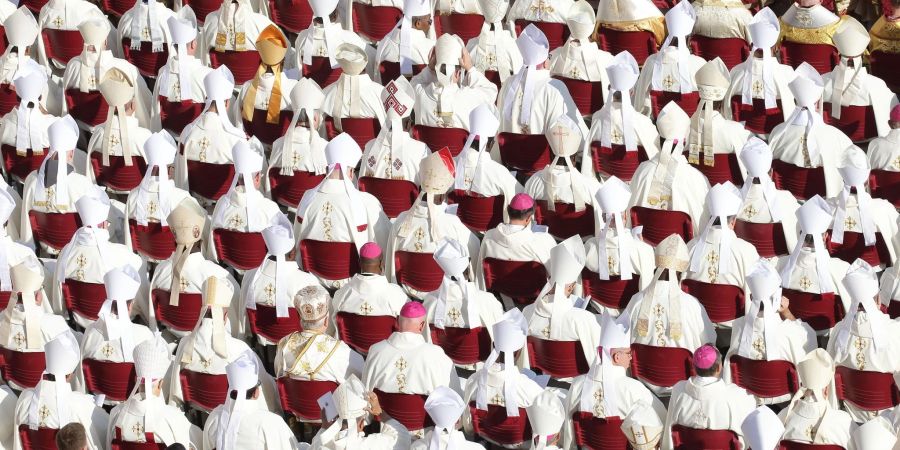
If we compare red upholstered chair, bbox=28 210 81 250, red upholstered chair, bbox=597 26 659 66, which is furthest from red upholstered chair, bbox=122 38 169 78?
red upholstered chair, bbox=597 26 659 66

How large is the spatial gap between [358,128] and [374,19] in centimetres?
130

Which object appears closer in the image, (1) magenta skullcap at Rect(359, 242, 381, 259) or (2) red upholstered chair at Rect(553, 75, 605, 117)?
(1) magenta skullcap at Rect(359, 242, 381, 259)

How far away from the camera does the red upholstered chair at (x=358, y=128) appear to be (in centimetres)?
1692

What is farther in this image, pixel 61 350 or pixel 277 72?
pixel 277 72

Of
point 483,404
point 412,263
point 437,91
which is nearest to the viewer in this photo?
point 483,404

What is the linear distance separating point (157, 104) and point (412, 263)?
2.78 meters

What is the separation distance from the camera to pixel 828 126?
53.0 feet

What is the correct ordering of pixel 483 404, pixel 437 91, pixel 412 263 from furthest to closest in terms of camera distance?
pixel 437 91, pixel 412 263, pixel 483 404

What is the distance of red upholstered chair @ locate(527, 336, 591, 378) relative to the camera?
14797 mm

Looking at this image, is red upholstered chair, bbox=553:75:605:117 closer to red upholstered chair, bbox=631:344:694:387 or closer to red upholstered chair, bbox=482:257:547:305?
red upholstered chair, bbox=482:257:547:305

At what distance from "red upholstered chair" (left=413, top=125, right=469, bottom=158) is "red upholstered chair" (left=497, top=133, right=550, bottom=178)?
0.26m

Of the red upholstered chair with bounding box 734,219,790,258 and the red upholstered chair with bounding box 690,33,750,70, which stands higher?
the red upholstered chair with bounding box 690,33,750,70

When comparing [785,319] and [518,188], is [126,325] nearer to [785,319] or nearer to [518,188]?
[518,188]

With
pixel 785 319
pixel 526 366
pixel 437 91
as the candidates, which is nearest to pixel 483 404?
pixel 526 366
